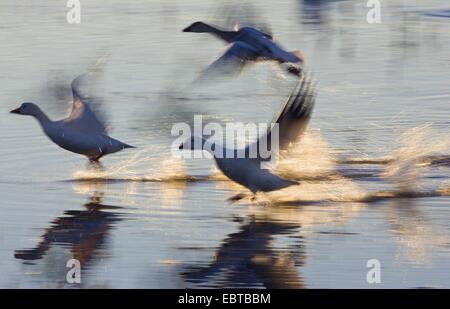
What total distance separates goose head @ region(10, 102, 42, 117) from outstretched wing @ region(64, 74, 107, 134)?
0.87 feet

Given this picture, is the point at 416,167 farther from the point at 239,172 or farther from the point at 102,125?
the point at 102,125

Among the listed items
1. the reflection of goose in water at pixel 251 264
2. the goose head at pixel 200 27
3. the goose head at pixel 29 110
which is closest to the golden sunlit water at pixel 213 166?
the reflection of goose in water at pixel 251 264

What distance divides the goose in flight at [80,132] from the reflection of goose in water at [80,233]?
104 centimetres

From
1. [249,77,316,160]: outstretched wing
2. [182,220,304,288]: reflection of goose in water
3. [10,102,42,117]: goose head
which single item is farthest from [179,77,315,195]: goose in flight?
[10,102,42,117]: goose head

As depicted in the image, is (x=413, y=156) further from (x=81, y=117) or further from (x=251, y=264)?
(x=251, y=264)

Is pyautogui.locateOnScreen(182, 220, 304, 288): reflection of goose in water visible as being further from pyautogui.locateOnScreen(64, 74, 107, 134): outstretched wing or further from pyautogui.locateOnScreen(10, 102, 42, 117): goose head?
pyautogui.locateOnScreen(10, 102, 42, 117): goose head

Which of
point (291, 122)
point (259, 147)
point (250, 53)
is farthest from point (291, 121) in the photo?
point (250, 53)

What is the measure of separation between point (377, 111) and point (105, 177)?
291cm

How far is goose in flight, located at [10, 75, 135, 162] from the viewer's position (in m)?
11.4

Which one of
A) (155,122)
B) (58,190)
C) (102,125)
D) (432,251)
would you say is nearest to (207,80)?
(155,122)

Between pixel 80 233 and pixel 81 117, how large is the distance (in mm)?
2071

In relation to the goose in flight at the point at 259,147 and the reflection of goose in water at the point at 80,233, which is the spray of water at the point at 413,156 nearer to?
the goose in flight at the point at 259,147

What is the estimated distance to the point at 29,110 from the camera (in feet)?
38.5

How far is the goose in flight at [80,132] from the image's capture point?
11.4 m
